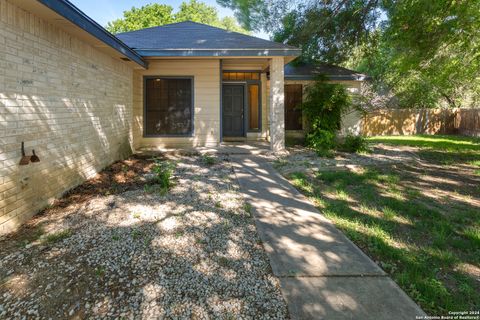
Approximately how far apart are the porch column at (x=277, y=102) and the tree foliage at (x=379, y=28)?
3177 mm

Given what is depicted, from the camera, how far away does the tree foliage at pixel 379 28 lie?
8758 millimetres

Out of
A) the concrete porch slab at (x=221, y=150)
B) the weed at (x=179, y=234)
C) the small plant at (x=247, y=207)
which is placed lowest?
the weed at (x=179, y=234)

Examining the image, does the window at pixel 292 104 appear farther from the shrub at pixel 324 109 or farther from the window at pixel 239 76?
the shrub at pixel 324 109

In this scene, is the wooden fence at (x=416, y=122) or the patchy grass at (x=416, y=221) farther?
the wooden fence at (x=416, y=122)

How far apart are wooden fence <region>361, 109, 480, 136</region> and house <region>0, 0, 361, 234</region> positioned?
5.95 m

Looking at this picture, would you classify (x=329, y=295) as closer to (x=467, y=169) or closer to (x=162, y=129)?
(x=467, y=169)

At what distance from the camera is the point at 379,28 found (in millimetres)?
11992

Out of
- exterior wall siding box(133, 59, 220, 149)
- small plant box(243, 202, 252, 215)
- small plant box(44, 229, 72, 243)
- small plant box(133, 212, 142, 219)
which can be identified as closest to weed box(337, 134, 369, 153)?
exterior wall siding box(133, 59, 220, 149)

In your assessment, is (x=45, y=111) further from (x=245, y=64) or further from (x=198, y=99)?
(x=245, y=64)

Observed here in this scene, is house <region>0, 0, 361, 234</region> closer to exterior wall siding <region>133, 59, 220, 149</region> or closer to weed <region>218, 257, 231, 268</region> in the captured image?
exterior wall siding <region>133, 59, 220, 149</region>

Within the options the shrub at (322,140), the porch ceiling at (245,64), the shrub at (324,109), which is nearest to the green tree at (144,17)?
the porch ceiling at (245,64)

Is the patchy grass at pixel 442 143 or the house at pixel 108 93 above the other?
the house at pixel 108 93

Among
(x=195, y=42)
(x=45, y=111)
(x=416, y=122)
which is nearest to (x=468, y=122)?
(x=416, y=122)

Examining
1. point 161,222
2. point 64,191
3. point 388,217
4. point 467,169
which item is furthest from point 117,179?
point 467,169
